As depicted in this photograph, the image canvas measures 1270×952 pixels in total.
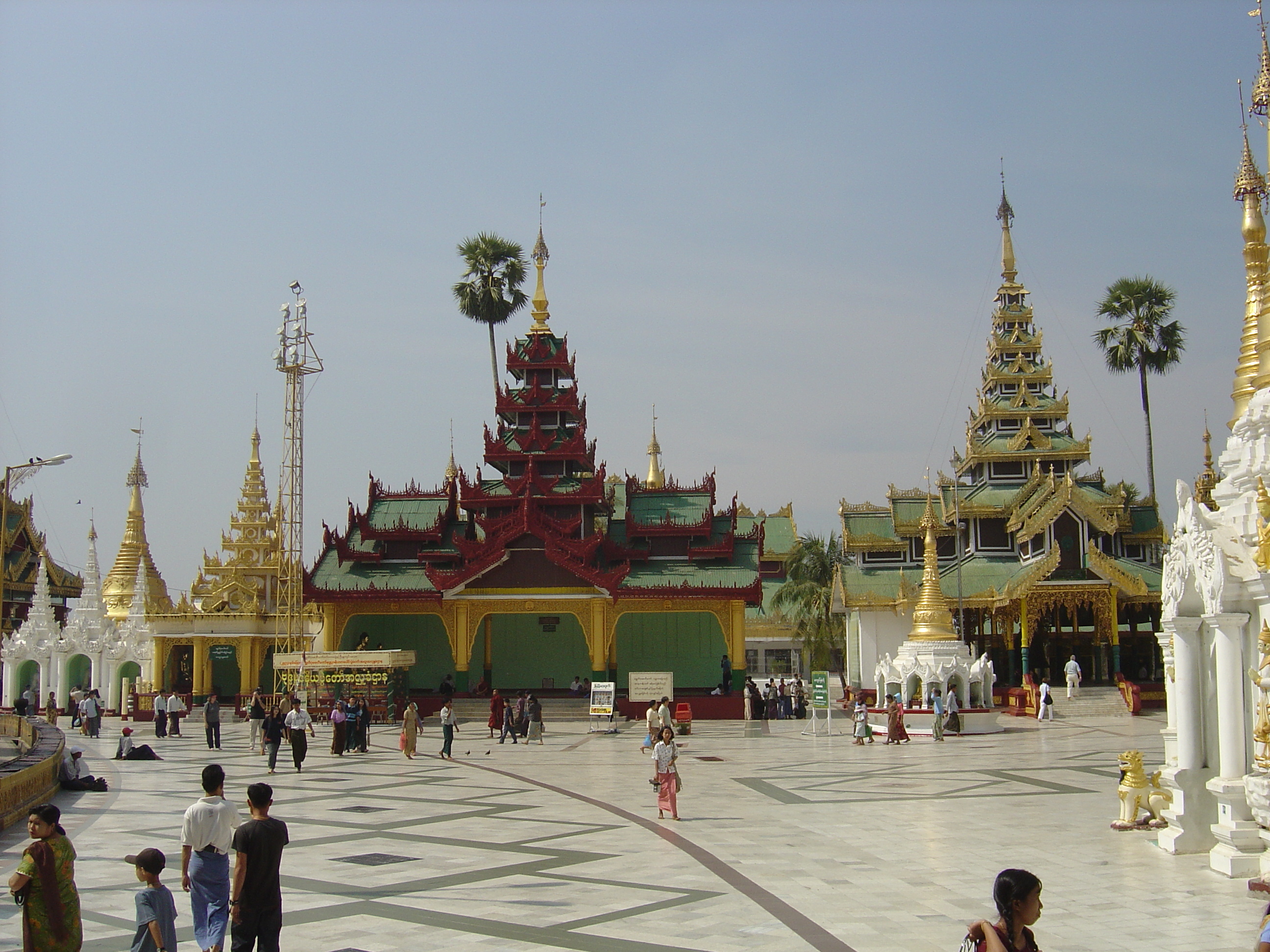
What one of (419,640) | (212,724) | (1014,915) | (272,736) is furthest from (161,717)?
(1014,915)

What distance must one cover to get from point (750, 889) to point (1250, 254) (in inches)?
423

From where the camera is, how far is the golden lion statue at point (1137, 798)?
1386 cm

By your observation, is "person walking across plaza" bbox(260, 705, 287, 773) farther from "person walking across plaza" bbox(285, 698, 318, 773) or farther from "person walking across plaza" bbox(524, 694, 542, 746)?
"person walking across plaza" bbox(524, 694, 542, 746)

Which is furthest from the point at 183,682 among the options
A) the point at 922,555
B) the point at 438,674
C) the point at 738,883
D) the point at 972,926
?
the point at 972,926

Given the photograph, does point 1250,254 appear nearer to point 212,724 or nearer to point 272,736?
point 272,736

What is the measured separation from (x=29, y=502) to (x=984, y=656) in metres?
52.1

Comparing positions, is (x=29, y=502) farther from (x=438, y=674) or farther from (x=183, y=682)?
(x=438, y=674)

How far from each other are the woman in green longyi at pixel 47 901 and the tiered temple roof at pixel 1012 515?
122 ft

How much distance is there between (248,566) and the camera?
1825 inches

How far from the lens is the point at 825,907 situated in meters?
10.0

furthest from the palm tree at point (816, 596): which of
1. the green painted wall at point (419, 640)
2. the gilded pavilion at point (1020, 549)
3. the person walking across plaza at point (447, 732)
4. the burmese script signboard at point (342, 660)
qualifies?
the person walking across plaza at point (447, 732)

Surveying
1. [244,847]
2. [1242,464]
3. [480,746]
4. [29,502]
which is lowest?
[480,746]

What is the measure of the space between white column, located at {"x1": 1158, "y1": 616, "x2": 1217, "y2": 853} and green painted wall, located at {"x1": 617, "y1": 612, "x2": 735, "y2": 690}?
94.7ft

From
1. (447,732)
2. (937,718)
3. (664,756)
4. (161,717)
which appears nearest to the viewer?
(664,756)
